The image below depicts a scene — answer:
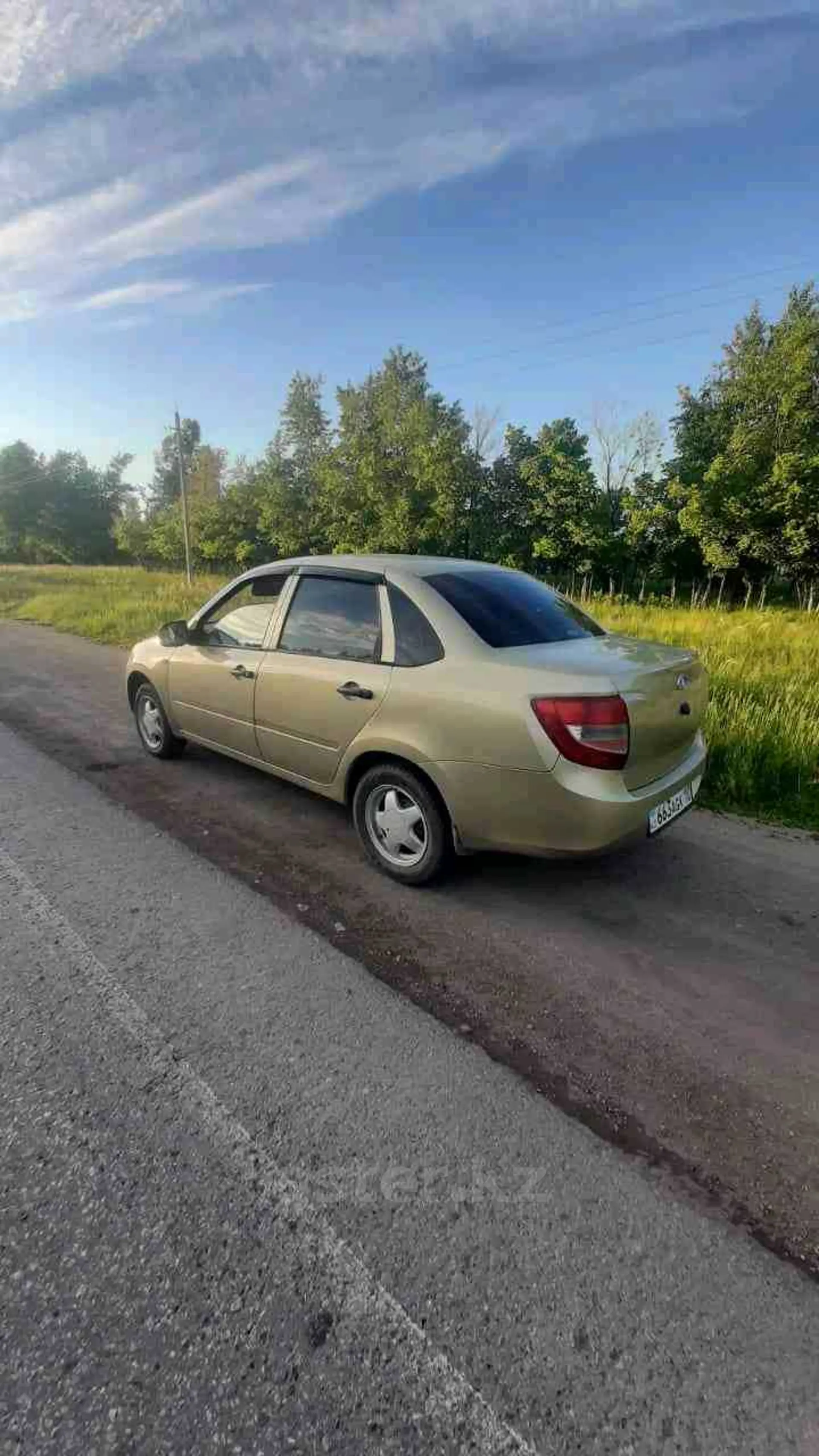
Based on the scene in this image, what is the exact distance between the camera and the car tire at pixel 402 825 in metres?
3.30

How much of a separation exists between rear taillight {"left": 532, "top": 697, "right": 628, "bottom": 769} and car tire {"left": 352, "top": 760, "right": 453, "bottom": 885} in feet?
2.45

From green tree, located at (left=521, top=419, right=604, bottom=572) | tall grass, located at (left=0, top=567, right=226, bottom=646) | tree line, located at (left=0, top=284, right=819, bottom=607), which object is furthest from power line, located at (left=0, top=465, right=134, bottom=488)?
green tree, located at (left=521, top=419, right=604, bottom=572)

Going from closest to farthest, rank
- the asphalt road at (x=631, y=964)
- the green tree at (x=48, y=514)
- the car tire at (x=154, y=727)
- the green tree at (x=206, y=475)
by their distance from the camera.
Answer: the asphalt road at (x=631, y=964) → the car tire at (x=154, y=727) → the green tree at (x=206, y=475) → the green tree at (x=48, y=514)

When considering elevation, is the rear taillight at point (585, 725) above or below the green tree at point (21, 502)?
below

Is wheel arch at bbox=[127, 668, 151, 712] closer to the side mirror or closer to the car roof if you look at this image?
the side mirror

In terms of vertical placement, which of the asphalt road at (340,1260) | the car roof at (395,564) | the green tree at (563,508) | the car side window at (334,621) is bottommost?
the asphalt road at (340,1260)

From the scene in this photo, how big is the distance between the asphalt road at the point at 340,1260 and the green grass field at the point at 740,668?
3.45 meters

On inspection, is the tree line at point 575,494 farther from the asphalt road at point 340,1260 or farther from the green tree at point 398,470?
the asphalt road at point 340,1260

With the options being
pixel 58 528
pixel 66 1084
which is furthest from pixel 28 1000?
pixel 58 528

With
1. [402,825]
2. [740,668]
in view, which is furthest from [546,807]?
[740,668]

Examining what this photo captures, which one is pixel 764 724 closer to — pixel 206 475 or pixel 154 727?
pixel 154 727

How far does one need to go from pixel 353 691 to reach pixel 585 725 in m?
1.29

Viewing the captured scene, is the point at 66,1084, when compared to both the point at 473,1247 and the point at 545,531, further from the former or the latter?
the point at 545,531

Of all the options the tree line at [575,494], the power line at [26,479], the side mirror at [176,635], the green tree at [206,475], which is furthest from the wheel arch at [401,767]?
the power line at [26,479]
